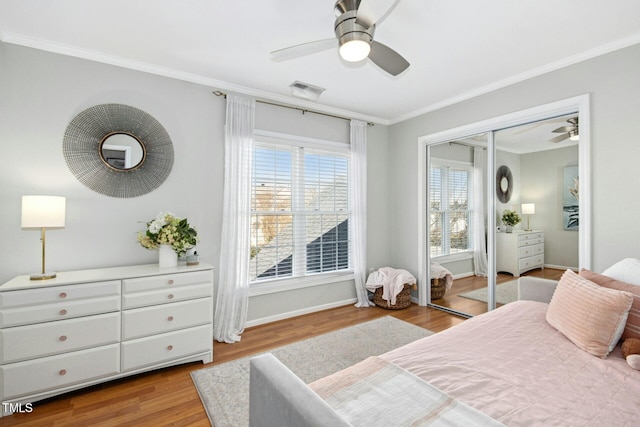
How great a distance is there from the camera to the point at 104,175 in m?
2.73

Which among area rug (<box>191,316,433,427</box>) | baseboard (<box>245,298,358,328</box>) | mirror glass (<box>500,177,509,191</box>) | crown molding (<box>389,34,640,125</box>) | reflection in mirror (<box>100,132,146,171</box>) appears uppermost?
crown molding (<box>389,34,640,125</box>)

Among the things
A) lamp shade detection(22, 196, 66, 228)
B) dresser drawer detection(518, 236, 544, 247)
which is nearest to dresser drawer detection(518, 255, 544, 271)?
dresser drawer detection(518, 236, 544, 247)

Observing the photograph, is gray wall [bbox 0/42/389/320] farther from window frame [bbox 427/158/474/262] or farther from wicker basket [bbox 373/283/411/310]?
window frame [bbox 427/158/474/262]

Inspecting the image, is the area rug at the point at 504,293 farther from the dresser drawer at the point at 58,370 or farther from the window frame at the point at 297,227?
the dresser drawer at the point at 58,370

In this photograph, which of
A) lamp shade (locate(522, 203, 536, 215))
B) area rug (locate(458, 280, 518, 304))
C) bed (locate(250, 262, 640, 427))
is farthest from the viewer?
area rug (locate(458, 280, 518, 304))

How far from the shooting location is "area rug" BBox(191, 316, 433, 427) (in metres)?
2.05

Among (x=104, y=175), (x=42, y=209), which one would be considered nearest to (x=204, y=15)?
(x=104, y=175)

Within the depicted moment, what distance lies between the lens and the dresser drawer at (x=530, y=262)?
312cm

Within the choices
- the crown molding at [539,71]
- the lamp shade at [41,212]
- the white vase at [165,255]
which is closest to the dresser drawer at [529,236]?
the crown molding at [539,71]

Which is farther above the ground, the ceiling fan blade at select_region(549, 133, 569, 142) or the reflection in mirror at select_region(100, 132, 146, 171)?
the ceiling fan blade at select_region(549, 133, 569, 142)

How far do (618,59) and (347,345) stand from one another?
3442 millimetres

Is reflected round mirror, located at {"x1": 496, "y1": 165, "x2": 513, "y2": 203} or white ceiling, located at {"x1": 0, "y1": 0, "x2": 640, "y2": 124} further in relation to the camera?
reflected round mirror, located at {"x1": 496, "y1": 165, "x2": 513, "y2": 203}

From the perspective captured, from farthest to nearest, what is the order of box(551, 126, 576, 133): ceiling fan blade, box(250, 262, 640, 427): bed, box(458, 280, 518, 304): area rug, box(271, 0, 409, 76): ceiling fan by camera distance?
box(458, 280, 518, 304): area rug
box(551, 126, 576, 133): ceiling fan blade
box(271, 0, 409, 76): ceiling fan
box(250, 262, 640, 427): bed

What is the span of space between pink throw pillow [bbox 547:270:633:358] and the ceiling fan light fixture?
1915 mm
